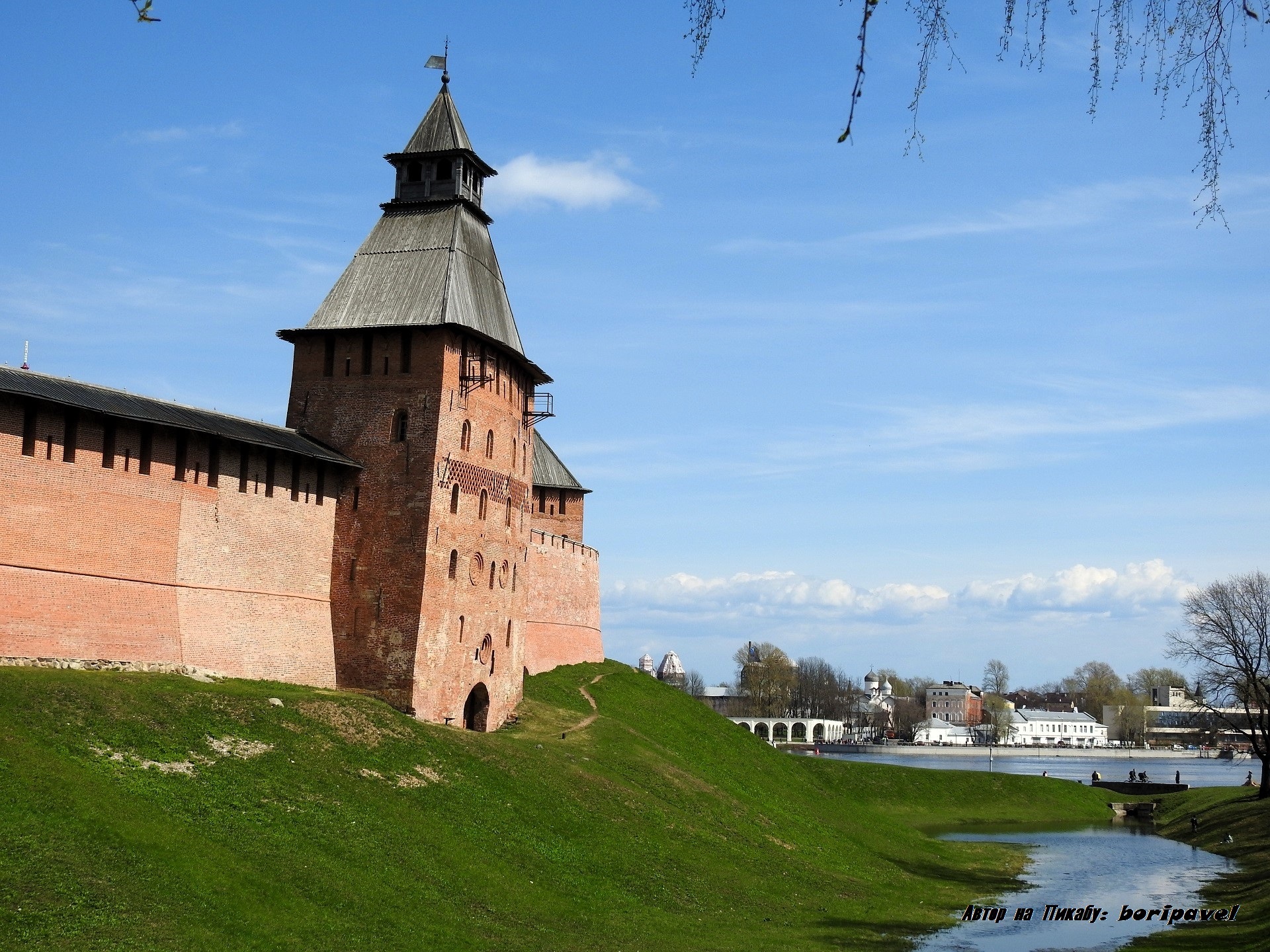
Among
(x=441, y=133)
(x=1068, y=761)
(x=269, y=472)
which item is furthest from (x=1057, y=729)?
(x=269, y=472)

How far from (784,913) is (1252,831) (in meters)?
33.0

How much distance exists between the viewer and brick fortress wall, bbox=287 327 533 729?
35.9 m

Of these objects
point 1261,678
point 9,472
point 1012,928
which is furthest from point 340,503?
point 1261,678

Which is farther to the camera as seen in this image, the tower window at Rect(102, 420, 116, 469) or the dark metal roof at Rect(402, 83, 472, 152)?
the dark metal roof at Rect(402, 83, 472, 152)

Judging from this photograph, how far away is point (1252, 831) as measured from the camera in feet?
168

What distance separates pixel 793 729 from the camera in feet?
496

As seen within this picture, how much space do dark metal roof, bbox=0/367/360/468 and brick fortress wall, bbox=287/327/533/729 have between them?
1.49 meters

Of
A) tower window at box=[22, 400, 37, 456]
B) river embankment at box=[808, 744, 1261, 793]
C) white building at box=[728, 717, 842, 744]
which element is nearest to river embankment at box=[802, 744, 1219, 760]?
river embankment at box=[808, 744, 1261, 793]

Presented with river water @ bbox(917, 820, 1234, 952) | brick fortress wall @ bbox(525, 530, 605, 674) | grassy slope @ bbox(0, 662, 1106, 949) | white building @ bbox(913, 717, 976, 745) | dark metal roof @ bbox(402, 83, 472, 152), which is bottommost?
white building @ bbox(913, 717, 976, 745)

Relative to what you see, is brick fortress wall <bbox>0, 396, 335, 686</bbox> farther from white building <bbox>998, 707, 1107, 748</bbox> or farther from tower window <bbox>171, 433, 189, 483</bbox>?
white building <bbox>998, 707, 1107, 748</bbox>

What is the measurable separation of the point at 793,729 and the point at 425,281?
122588mm

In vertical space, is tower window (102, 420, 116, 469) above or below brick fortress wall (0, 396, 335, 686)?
above

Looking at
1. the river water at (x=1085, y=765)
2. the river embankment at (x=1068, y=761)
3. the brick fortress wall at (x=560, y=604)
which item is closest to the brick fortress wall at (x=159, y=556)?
the brick fortress wall at (x=560, y=604)

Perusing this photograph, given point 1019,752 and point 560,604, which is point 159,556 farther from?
point 1019,752
